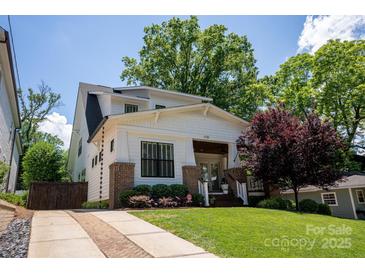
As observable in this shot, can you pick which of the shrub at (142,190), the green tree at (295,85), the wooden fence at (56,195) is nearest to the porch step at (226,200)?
the shrub at (142,190)

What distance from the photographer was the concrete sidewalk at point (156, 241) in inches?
172

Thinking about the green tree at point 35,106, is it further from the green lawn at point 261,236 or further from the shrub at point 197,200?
Result: the green lawn at point 261,236

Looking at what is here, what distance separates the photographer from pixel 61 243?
4773 mm

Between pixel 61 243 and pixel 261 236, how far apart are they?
13.4 feet

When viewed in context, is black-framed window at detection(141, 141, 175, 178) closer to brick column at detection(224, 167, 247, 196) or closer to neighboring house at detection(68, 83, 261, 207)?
neighboring house at detection(68, 83, 261, 207)

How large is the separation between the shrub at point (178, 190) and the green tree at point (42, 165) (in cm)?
1148

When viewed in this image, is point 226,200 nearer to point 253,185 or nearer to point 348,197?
point 253,185

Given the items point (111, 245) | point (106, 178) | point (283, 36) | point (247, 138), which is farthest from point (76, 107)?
point (111, 245)

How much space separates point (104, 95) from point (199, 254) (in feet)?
44.9

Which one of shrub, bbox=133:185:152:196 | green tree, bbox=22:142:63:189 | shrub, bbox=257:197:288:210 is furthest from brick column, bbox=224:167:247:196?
green tree, bbox=22:142:63:189

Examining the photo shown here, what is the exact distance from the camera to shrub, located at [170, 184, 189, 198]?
38.3 ft

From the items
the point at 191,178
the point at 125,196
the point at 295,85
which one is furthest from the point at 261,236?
the point at 295,85
